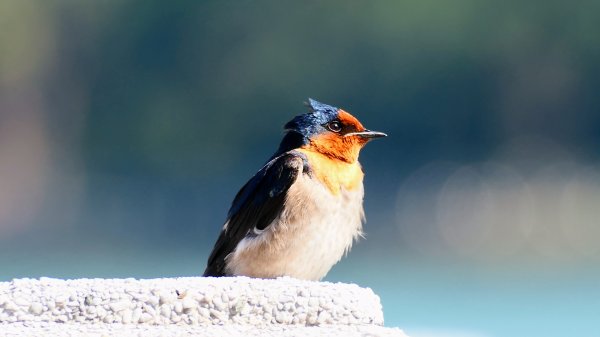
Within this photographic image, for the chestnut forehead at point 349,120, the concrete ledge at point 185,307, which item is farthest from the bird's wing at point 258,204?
the concrete ledge at point 185,307

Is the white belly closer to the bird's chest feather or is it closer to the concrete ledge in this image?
the bird's chest feather

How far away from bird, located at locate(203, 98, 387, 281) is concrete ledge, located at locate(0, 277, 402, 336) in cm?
88

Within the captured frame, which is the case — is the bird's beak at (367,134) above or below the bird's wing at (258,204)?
above

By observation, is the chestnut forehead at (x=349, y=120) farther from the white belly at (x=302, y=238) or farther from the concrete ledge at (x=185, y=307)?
the concrete ledge at (x=185, y=307)

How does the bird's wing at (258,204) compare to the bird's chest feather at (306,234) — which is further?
the bird's wing at (258,204)

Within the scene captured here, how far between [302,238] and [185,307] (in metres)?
0.99

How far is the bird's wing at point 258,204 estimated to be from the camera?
3.15 metres

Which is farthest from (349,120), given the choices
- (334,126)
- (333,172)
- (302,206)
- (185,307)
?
(185,307)

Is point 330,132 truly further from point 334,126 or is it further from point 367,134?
point 367,134

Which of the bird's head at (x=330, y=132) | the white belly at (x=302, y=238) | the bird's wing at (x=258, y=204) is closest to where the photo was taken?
the white belly at (x=302, y=238)

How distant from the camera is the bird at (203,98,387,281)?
3.06 meters

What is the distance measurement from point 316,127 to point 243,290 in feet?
4.09

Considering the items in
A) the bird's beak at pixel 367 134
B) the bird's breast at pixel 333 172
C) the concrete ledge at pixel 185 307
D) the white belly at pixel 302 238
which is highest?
the bird's beak at pixel 367 134

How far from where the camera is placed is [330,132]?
329cm
